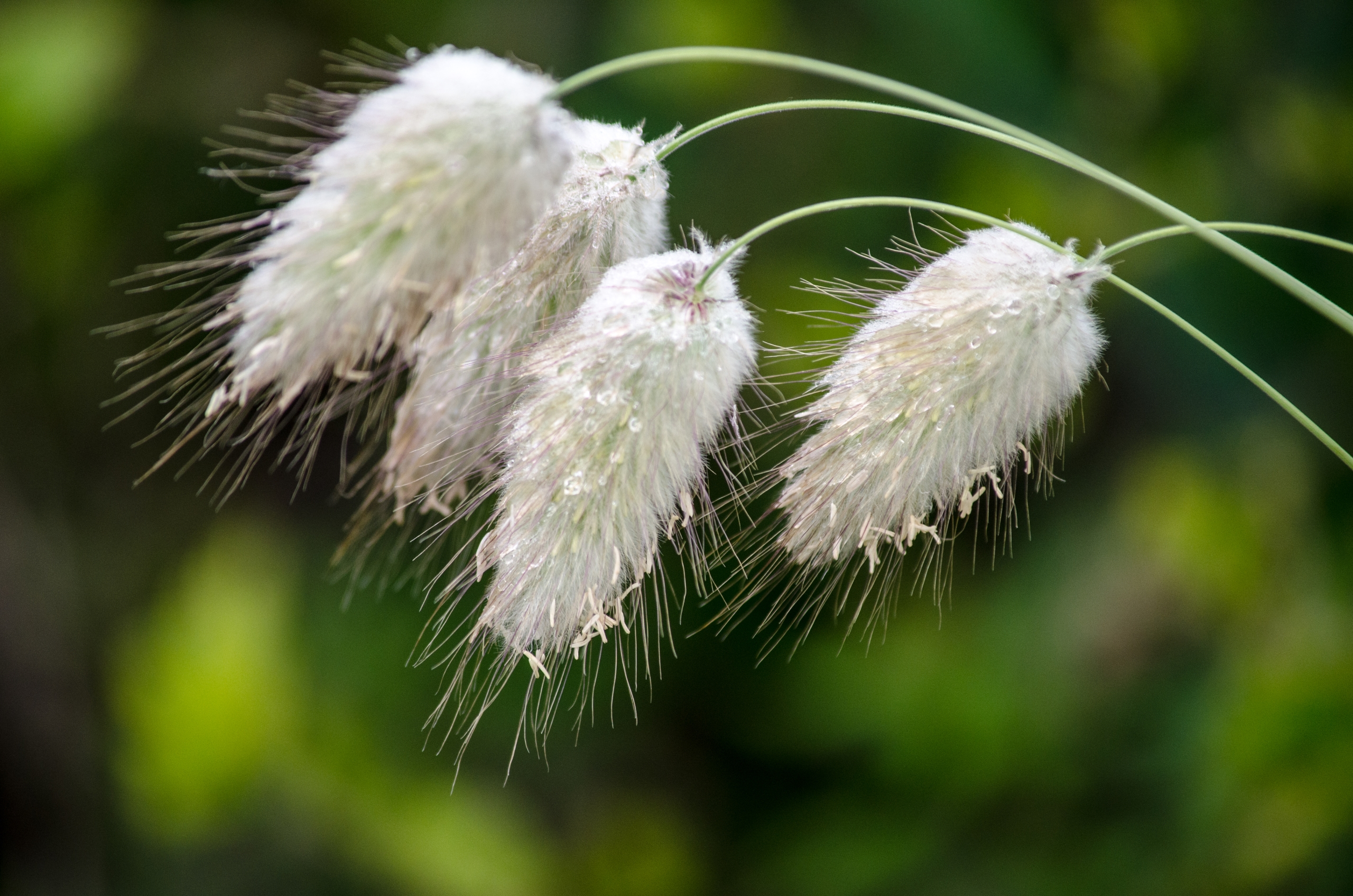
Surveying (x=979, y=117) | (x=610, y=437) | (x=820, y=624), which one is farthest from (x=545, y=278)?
(x=820, y=624)

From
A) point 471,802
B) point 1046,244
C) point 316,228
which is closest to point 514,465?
point 316,228

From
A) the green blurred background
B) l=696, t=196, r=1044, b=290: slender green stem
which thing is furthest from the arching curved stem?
the green blurred background

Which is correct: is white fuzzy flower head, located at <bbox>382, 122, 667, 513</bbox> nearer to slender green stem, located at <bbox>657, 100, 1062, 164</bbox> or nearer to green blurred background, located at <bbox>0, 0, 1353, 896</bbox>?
slender green stem, located at <bbox>657, 100, 1062, 164</bbox>

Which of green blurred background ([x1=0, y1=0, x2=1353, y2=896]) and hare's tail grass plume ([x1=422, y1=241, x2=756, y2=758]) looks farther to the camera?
green blurred background ([x1=0, y1=0, x2=1353, y2=896])

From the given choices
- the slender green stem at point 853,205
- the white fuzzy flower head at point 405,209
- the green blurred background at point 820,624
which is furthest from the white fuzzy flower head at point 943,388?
the green blurred background at point 820,624

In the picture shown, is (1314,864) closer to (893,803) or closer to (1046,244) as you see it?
(893,803)

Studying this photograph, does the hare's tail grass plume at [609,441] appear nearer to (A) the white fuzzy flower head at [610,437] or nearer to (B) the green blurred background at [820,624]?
(A) the white fuzzy flower head at [610,437]
